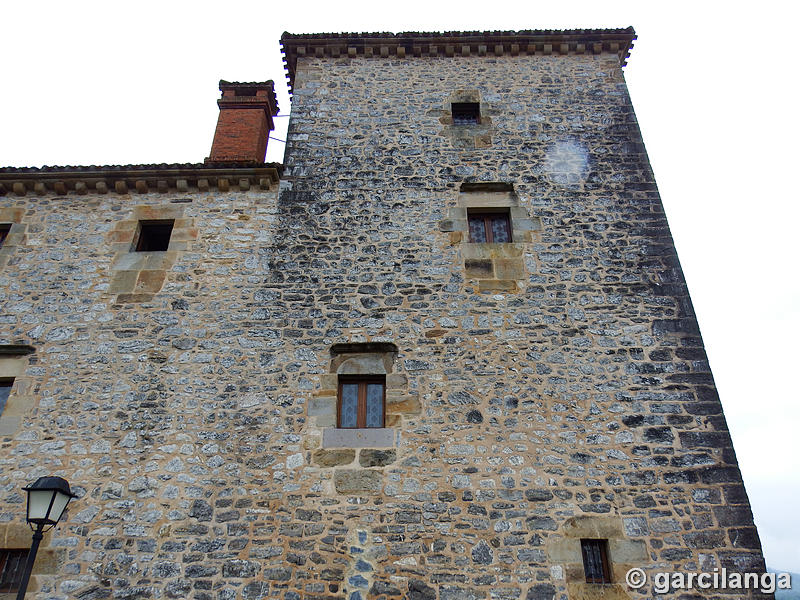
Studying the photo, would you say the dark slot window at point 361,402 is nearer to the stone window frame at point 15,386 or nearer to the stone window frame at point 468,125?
the stone window frame at point 15,386

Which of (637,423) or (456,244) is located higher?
(456,244)

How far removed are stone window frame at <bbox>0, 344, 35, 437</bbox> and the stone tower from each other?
0.03 metres

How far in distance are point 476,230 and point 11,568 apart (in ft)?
21.2

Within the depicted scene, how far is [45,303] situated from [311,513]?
14.5 ft

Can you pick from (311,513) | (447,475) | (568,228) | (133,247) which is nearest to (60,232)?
(133,247)

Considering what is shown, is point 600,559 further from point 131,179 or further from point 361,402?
point 131,179

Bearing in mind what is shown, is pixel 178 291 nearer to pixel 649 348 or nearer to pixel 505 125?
pixel 505 125

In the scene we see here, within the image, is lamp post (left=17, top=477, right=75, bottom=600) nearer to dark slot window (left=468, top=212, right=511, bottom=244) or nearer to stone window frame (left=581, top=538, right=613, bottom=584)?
stone window frame (left=581, top=538, right=613, bottom=584)

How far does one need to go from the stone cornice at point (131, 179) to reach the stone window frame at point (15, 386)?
2552 mm

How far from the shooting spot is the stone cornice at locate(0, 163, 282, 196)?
7.59 meters

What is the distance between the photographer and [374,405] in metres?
6.07

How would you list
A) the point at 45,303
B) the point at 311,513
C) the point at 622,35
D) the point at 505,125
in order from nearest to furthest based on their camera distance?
1. the point at 311,513
2. the point at 45,303
3. the point at 505,125
4. the point at 622,35

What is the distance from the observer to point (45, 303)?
266 inches

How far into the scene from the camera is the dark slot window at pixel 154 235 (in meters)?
7.48
